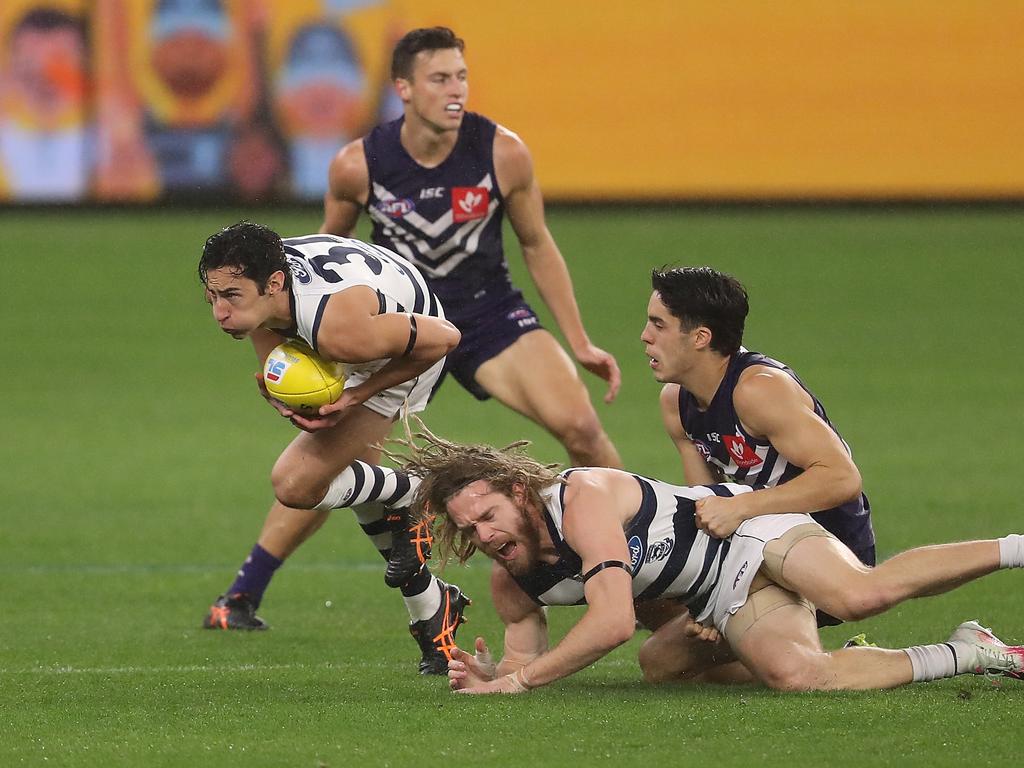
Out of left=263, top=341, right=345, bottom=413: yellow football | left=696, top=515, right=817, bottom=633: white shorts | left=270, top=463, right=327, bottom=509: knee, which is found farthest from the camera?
left=270, top=463, right=327, bottom=509: knee

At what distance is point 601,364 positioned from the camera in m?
8.12

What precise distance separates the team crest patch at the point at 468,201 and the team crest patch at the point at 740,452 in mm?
2491

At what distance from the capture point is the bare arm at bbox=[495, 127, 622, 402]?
26.8 feet

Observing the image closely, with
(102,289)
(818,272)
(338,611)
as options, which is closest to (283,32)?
(102,289)

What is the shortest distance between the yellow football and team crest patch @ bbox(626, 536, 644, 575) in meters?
1.40

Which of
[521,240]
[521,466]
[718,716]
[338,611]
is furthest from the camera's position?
[521,240]

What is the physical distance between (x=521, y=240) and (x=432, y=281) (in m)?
0.50

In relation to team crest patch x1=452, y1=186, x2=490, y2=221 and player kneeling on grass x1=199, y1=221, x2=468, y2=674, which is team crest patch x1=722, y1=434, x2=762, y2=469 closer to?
player kneeling on grass x1=199, y1=221, x2=468, y2=674

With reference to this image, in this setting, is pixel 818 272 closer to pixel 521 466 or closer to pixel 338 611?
pixel 338 611

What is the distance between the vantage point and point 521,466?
18.9 feet

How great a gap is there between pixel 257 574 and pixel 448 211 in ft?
6.67

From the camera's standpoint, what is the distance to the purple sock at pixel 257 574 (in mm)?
7496

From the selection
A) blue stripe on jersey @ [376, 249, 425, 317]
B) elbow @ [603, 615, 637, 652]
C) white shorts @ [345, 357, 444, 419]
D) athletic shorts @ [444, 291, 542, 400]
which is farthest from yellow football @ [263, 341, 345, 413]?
athletic shorts @ [444, 291, 542, 400]

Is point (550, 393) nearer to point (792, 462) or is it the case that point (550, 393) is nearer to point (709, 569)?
point (792, 462)
